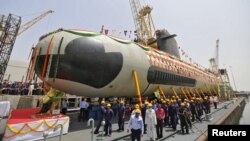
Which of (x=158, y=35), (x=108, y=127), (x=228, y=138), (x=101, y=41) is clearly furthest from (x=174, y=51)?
(x=228, y=138)

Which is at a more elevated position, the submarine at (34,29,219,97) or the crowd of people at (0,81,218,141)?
the submarine at (34,29,219,97)

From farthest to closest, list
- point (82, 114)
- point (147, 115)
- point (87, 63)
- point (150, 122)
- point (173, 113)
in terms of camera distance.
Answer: point (82, 114) < point (173, 113) < point (87, 63) < point (147, 115) < point (150, 122)

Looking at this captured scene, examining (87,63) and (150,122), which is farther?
(87,63)

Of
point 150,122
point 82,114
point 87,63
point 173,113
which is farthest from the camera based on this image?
point 82,114

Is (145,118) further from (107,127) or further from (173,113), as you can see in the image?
(173,113)

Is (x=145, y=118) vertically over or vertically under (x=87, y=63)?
under

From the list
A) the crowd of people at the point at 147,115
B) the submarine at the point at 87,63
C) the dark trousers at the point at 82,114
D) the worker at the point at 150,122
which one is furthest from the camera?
the dark trousers at the point at 82,114

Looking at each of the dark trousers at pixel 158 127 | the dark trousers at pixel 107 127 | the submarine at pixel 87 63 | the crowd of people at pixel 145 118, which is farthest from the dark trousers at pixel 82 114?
the dark trousers at pixel 158 127

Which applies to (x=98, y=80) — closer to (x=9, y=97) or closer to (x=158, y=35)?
(x=9, y=97)

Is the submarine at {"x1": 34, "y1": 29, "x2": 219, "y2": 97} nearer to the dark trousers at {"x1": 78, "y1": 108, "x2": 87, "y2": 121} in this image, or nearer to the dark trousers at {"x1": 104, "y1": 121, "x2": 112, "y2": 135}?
the dark trousers at {"x1": 78, "y1": 108, "x2": 87, "y2": 121}

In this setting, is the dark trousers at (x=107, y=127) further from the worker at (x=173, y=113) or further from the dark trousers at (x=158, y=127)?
the worker at (x=173, y=113)

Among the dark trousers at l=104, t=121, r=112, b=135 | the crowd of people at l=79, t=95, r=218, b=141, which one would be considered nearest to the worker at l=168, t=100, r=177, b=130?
the crowd of people at l=79, t=95, r=218, b=141

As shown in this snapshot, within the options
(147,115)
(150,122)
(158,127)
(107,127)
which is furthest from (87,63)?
(158,127)

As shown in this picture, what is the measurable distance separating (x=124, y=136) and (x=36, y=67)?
6.79 meters
